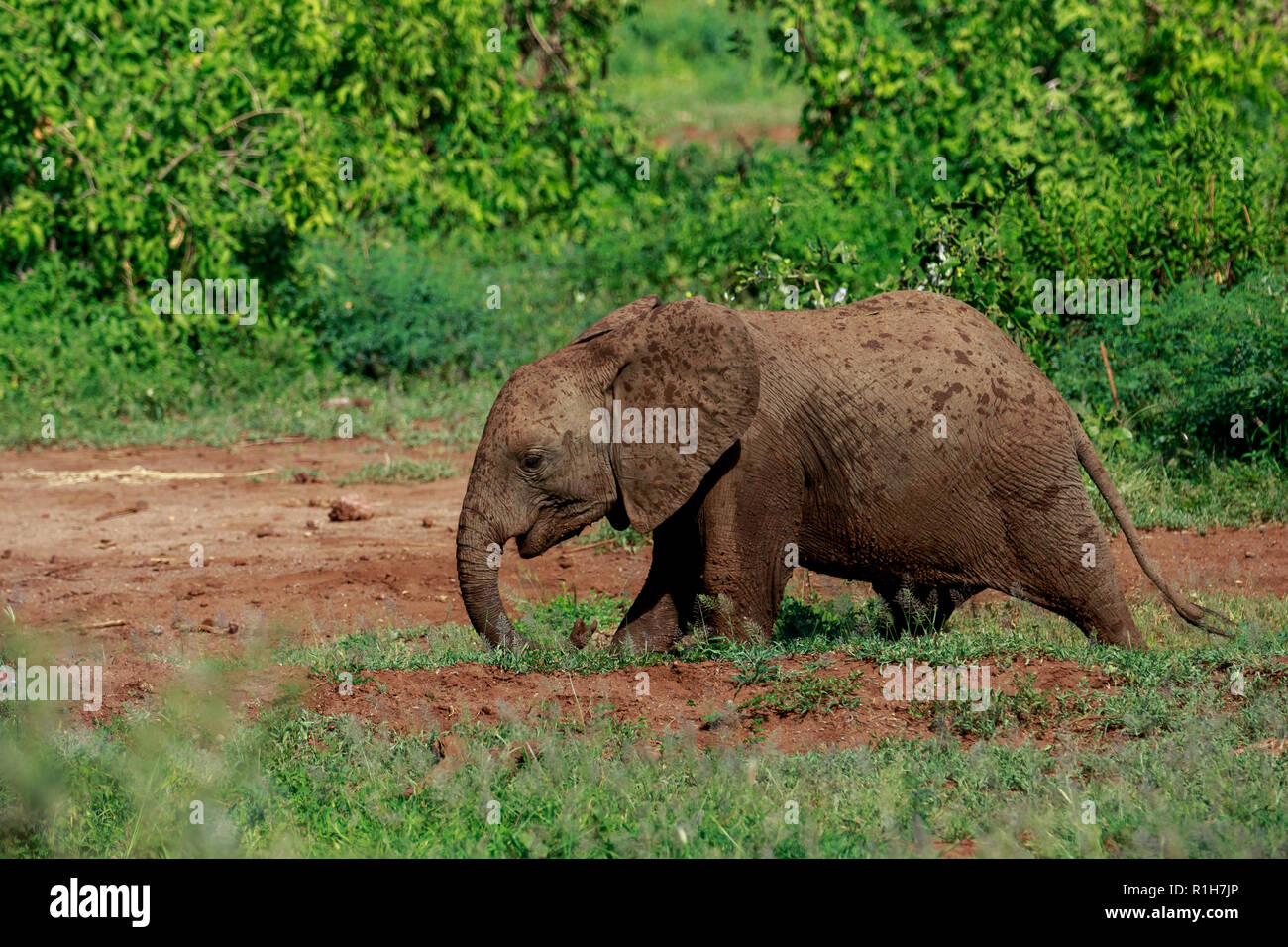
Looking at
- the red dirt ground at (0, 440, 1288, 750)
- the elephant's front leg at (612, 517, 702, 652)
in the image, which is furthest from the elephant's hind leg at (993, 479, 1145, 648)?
the elephant's front leg at (612, 517, 702, 652)

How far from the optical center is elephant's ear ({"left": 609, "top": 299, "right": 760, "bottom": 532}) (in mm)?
6410

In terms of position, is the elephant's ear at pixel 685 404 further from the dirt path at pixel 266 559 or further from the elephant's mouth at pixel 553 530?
the dirt path at pixel 266 559

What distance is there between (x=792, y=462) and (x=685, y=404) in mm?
567

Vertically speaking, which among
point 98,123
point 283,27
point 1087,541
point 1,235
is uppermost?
point 283,27

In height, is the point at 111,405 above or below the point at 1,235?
below

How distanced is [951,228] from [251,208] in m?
6.90

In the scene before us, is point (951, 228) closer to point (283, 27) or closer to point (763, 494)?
point (763, 494)

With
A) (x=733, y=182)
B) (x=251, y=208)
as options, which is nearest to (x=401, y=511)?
(x=251, y=208)

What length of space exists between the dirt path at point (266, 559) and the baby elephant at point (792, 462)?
1.78 metres

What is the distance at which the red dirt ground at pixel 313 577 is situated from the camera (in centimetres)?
598

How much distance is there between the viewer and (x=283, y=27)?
47.2 ft
